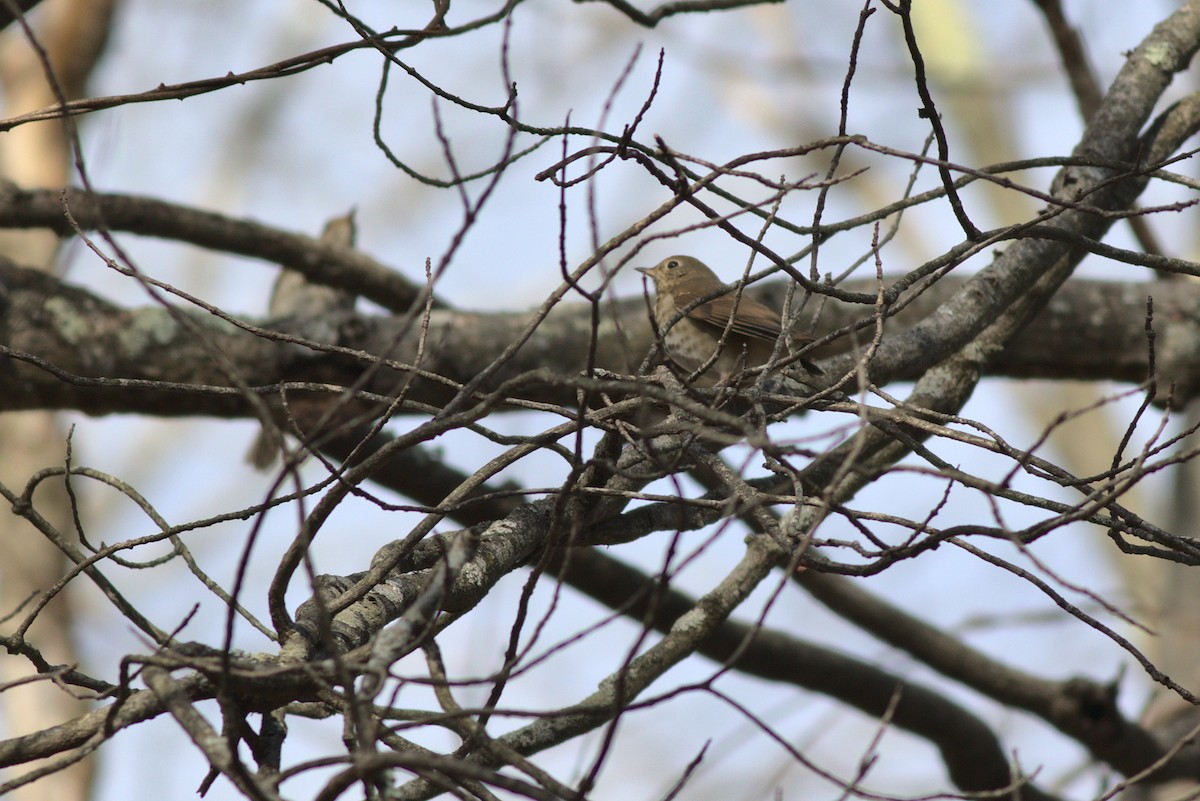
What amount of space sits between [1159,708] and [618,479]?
15.6 ft

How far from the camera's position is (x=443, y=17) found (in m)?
3.17

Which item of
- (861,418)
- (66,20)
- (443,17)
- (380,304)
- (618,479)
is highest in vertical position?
(66,20)

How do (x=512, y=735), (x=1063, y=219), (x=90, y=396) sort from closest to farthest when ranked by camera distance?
(x=512, y=735) → (x=1063, y=219) → (x=90, y=396)

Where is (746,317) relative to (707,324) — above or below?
below

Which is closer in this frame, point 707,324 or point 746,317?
point 746,317

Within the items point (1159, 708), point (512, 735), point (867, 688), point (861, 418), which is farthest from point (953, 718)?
point (861, 418)

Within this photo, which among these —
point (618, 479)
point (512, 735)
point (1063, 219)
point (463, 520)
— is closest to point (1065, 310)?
point (1063, 219)

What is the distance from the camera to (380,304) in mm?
6332

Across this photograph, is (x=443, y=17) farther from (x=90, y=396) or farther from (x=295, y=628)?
(x=90, y=396)

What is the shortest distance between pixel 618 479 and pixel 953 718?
3.30 metres

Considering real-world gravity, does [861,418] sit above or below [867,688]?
below

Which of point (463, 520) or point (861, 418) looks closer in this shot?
point (861, 418)

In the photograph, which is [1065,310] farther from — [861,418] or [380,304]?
[861,418]

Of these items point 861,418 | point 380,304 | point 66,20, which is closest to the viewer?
point 861,418
